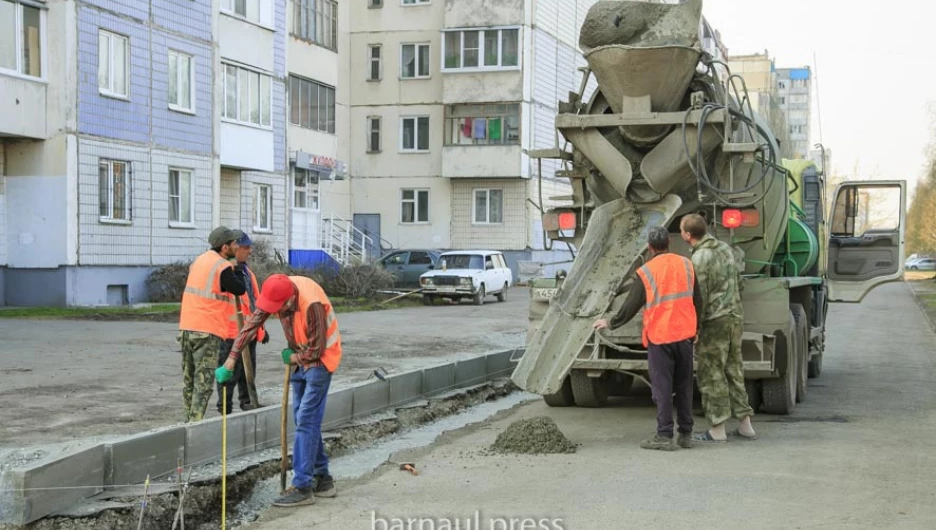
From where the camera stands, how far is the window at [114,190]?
25.0 m

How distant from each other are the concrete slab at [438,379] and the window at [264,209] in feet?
66.2

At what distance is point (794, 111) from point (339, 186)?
125 metres

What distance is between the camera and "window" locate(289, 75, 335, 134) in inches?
1469

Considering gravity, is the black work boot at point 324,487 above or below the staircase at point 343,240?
below

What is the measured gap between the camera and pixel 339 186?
146 feet

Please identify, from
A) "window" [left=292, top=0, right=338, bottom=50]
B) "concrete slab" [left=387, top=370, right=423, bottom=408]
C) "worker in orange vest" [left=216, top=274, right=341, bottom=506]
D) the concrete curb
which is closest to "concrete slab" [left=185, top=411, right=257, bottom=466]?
the concrete curb

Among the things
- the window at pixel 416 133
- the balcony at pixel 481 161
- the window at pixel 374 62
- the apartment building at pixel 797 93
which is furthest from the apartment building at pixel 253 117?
the apartment building at pixel 797 93

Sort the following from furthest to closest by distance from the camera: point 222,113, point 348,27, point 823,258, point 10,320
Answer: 1. point 348,27
2. point 222,113
3. point 10,320
4. point 823,258

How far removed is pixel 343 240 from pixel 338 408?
29255 mm

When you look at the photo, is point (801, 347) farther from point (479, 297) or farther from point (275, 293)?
point (479, 297)

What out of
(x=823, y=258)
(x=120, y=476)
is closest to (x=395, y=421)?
(x=120, y=476)

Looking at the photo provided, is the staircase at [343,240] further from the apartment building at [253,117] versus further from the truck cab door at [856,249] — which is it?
the truck cab door at [856,249]

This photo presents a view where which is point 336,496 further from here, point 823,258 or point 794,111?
point 794,111

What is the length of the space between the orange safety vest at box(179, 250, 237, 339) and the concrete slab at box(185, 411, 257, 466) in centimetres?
81
